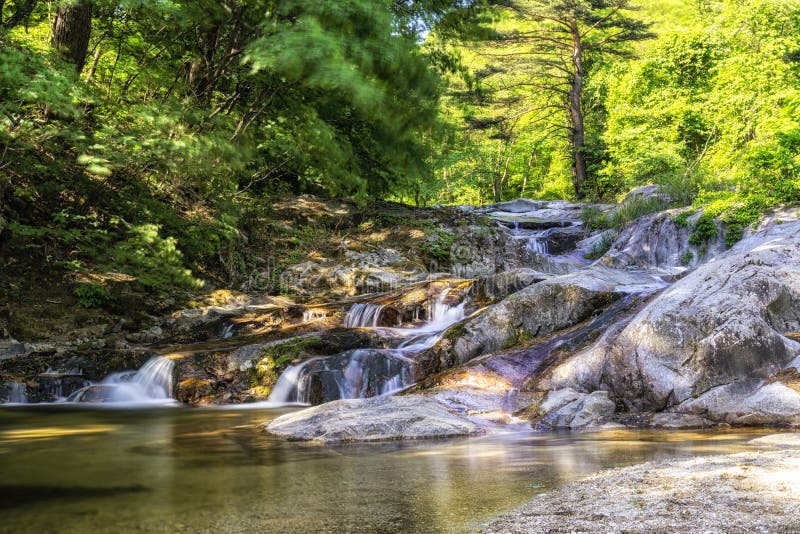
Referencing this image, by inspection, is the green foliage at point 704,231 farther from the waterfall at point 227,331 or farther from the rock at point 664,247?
the waterfall at point 227,331

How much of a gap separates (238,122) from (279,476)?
24.7 feet

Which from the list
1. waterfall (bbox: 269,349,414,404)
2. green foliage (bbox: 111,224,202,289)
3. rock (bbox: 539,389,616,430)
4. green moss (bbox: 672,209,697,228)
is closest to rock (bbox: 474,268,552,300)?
waterfall (bbox: 269,349,414,404)

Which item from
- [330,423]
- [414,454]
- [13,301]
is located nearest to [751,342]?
[414,454]

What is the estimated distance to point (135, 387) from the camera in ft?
33.1

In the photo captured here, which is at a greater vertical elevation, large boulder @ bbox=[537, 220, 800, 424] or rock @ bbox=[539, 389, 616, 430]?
large boulder @ bbox=[537, 220, 800, 424]

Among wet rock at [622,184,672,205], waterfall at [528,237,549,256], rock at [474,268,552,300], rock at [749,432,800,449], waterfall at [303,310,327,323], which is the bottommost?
rock at [749,432,800,449]

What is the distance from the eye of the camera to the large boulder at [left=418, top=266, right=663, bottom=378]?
9148mm

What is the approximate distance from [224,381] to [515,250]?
35.6ft

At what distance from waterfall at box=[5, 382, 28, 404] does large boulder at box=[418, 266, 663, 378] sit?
6.28m

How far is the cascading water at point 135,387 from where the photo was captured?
983 centimetres

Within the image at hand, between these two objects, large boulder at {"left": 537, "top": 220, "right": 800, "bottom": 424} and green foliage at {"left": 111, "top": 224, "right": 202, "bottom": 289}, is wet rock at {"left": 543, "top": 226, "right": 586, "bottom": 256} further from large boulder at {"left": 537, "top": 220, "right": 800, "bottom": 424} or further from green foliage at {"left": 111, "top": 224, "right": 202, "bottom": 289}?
green foliage at {"left": 111, "top": 224, "right": 202, "bottom": 289}

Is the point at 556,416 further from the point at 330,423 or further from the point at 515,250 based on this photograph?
the point at 515,250

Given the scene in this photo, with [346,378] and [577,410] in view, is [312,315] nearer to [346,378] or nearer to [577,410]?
[346,378]

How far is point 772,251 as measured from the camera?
8227mm
